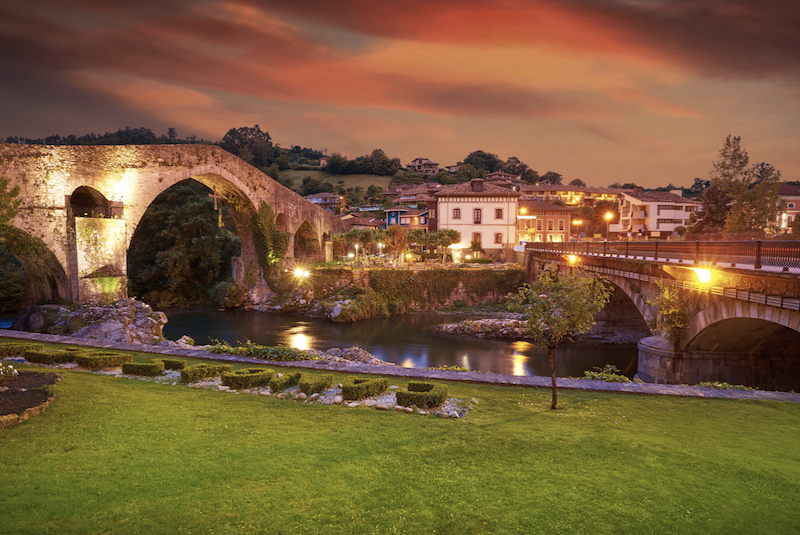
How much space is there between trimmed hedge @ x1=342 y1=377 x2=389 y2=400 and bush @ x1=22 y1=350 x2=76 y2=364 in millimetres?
7944

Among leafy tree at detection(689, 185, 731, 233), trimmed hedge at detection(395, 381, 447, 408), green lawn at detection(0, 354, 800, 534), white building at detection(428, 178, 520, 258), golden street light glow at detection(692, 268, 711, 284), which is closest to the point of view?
green lawn at detection(0, 354, 800, 534)

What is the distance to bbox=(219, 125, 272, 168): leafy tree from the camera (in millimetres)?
112250

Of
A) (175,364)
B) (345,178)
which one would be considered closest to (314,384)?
(175,364)

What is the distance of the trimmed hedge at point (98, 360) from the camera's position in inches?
450

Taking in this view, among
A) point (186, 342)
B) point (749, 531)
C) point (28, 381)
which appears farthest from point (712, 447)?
point (186, 342)

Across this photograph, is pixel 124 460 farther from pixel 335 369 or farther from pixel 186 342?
pixel 186 342

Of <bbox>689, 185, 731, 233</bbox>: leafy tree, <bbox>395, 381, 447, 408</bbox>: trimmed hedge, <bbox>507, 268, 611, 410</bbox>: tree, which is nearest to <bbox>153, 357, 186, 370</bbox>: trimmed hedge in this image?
<bbox>395, 381, 447, 408</bbox>: trimmed hedge

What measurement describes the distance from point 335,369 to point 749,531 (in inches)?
356

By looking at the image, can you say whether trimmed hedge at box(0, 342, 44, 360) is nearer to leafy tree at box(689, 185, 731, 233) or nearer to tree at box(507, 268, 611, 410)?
tree at box(507, 268, 611, 410)

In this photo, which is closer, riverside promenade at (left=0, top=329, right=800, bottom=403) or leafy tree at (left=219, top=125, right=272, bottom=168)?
riverside promenade at (left=0, top=329, right=800, bottom=403)

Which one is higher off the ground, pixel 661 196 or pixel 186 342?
pixel 661 196

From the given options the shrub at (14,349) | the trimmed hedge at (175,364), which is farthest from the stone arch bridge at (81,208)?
the trimmed hedge at (175,364)

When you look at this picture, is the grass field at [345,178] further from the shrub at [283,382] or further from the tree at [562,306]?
the tree at [562,306]

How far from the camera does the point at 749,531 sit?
15.6 ft
